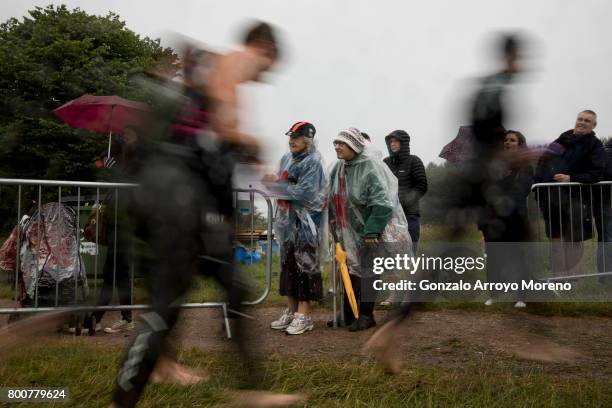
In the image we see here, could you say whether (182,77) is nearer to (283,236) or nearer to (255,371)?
(255,371)

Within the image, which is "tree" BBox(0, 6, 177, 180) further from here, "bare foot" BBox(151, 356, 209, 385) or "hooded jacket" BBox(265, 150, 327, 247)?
"bare foot" BBox(151, 356, 209, 385)

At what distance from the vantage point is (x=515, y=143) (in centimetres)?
329

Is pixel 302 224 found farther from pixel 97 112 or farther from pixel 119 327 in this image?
pixel 97 112

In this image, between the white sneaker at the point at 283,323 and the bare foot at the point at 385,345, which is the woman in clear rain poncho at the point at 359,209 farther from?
the bare foot at the point at 385,345

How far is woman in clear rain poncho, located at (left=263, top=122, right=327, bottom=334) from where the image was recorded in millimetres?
4656

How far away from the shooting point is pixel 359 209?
184 inches

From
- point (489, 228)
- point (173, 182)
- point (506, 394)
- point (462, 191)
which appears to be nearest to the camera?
point (173, 182)

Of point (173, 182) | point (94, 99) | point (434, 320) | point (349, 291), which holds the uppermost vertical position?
point (94, 99)

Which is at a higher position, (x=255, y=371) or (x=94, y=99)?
(x=94, y=99)

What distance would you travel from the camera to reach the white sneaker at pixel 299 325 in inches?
178

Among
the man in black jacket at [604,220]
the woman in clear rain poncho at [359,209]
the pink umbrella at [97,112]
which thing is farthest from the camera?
the man in black jacket at [604,220]

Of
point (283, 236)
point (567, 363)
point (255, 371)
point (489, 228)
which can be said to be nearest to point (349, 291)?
point (283, 236)

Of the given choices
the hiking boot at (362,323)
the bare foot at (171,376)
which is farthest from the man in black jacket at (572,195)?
the bare foot at (171,376)

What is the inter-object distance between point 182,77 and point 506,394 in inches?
81.2
